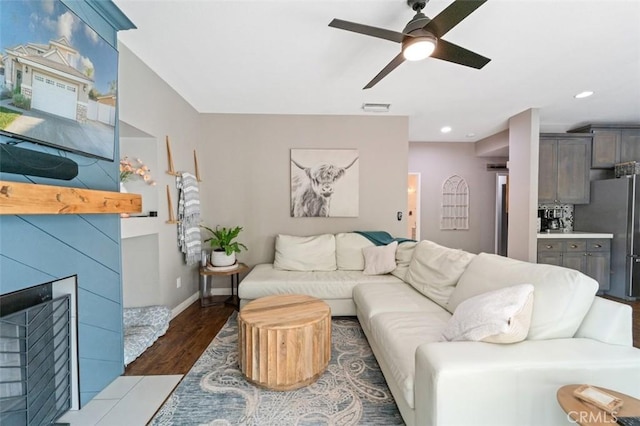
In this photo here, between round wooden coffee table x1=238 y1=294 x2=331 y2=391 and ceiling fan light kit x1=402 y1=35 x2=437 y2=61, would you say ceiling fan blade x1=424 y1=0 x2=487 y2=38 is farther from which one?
round wooden coffee table x1=238 y1=294 x2=331 y2=391

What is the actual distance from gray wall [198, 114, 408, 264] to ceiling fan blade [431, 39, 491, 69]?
1998 millimetres

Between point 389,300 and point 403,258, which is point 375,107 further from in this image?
point 389,300

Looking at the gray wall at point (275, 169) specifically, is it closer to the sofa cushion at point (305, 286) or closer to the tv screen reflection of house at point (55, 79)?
the sofa cushion at point (305, 286)

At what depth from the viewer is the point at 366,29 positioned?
1591mm

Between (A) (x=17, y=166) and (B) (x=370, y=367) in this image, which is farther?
(B) (x=370, y=367)

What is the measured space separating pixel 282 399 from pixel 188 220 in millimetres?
2250

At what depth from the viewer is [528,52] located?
2.26 metres

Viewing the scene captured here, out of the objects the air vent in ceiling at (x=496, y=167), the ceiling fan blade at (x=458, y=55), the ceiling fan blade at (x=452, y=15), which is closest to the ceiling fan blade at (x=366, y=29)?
the ceiling fan blade at (x=452, y=15)

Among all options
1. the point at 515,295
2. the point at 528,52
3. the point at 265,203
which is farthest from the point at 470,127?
the point at 515,295

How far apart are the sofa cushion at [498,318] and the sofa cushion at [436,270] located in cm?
72

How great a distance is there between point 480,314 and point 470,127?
4.01 m

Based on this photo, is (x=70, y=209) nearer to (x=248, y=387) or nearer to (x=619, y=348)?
(x=248, y=387)

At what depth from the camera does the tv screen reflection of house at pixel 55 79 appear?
1.16 metres

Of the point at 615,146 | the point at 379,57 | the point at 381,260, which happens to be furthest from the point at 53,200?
the point at 615,146
